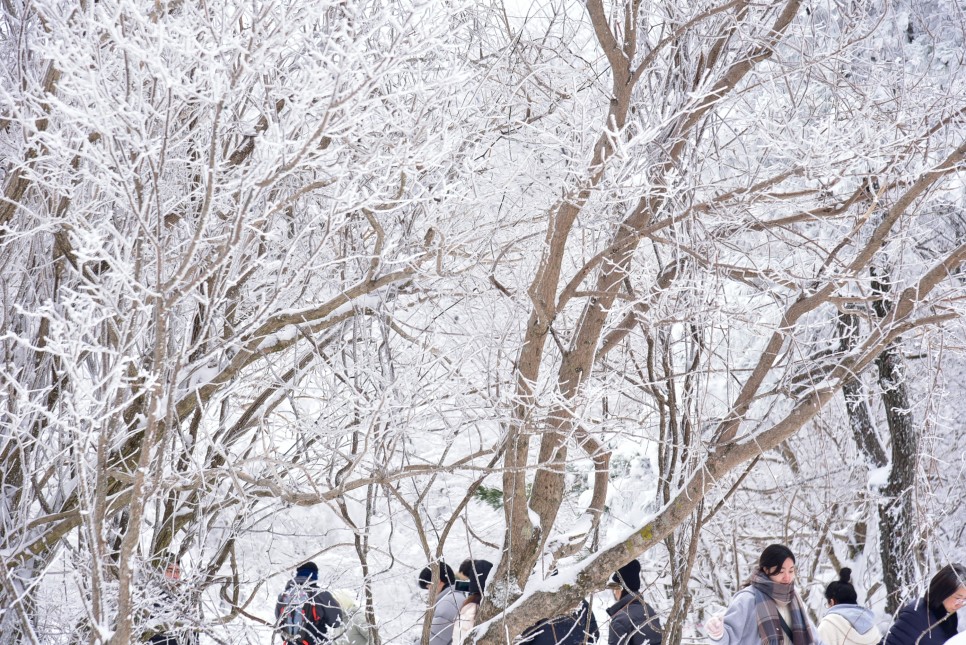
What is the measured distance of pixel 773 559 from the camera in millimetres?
4172

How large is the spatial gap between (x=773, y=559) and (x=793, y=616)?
0.30 metres

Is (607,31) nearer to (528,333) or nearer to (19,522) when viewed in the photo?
(528,333)

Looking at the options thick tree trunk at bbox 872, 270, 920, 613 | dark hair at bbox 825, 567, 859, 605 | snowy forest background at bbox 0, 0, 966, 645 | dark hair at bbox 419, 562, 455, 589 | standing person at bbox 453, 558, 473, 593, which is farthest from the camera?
thick tree trunk at bbox 872, 270, 920, 613

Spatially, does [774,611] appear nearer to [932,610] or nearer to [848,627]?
[848,627]

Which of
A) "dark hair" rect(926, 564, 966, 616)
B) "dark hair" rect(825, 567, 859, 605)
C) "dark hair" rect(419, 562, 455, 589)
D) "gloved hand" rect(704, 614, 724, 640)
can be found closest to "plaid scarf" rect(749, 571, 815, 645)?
"gloved hand" rect(704, 614, 724, 640)

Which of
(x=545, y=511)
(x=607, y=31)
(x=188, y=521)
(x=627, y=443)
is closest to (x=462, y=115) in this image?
(x=607, y=31)

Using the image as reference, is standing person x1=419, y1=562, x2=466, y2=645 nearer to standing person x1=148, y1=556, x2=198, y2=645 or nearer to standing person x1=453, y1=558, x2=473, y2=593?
standing person x1=453, y1=558, x2=473, y2=593

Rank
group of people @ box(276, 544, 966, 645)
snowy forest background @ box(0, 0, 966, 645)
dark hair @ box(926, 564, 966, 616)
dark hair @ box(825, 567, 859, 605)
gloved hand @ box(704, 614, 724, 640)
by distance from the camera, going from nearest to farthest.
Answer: snowy forest background @ box(0, 0, 966, 645), gloved hand @ box(704, 614, 724, 640), group of people @ box(276, 544, 966, 645), dark hair @ box(926, 564, 966, 616), dark hair @ box(825, 567, 859, 605)

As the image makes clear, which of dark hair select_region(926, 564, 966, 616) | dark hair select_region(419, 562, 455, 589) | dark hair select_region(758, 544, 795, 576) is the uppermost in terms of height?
dark hair select_region(419, 562, 455, 589)

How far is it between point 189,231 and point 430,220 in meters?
1.06

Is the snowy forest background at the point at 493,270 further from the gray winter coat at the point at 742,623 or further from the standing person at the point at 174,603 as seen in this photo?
the gray winter coat at the point at 742,623

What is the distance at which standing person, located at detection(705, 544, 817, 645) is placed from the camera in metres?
4.09

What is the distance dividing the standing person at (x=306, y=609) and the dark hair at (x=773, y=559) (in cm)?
210

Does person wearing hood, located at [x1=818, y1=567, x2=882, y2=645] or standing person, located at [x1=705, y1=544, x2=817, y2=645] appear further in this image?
person wearing hood, located at [x1=818, y1=567, x2=882, y2=645]
